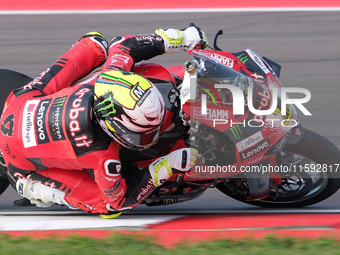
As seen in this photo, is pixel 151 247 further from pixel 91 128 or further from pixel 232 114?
pixel 232 114

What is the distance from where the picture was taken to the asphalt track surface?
19.1 feet

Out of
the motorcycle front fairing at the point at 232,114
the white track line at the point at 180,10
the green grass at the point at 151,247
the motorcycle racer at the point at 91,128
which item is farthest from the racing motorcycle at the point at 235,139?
the white track line at the point at 180,10

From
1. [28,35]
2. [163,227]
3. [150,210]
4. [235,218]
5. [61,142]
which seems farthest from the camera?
[28,35]

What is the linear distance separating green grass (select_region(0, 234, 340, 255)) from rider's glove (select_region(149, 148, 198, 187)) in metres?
0.46

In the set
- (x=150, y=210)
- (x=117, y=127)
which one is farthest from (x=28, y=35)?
(x=117, y=127)

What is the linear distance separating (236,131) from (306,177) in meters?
0.95

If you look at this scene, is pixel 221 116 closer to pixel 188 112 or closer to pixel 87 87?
pixel 188 112

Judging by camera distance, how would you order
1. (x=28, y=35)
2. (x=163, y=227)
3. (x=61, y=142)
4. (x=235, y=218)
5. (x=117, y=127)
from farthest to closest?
(x=28, y=35), (x=235, y=218), (x=163, y=227), (x=61, y=142), (x=117, y=127)

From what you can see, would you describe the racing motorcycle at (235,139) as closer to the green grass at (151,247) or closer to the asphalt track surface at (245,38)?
the green grass at (151,247)

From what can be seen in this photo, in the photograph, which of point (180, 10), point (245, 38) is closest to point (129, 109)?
point (245, 38)

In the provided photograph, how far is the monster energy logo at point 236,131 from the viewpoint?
3.36 metres

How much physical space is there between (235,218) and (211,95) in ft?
3.67

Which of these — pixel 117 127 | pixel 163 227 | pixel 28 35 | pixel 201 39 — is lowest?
pixel 163 227

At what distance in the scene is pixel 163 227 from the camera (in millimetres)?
3645
